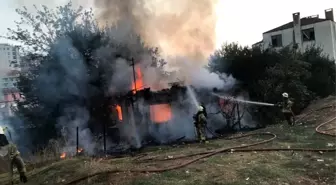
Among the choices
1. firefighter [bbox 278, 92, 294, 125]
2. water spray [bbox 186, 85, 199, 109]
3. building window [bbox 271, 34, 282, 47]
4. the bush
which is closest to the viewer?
firefighter [bbox 278, 92, 294, 125]

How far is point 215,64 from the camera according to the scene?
→ 28.5 m

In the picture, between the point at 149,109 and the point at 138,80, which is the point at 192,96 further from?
the point at 138,80

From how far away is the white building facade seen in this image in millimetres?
45406

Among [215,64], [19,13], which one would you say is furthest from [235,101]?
[19,13]

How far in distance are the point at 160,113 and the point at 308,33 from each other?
100 ft

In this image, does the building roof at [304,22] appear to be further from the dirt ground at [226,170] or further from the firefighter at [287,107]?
the dirt ground at [226,170]

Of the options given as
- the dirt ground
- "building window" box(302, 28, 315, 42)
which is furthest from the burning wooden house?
"building window" box(302, 28, 315, 42)

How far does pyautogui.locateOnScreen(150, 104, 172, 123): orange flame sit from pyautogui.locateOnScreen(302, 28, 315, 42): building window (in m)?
29.8

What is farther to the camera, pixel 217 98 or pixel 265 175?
pixel 217 98

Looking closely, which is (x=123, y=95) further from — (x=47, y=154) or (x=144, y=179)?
(x=144, y=179)

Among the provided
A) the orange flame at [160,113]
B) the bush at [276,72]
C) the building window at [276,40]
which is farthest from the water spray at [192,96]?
the building window at [276,40]

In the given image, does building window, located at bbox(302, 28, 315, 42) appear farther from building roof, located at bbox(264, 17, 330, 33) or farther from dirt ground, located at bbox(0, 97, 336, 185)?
dirt ground, located at bbox(0, 97, 336, 185)

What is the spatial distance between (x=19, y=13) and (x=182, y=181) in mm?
22462

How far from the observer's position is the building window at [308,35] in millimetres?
46344
